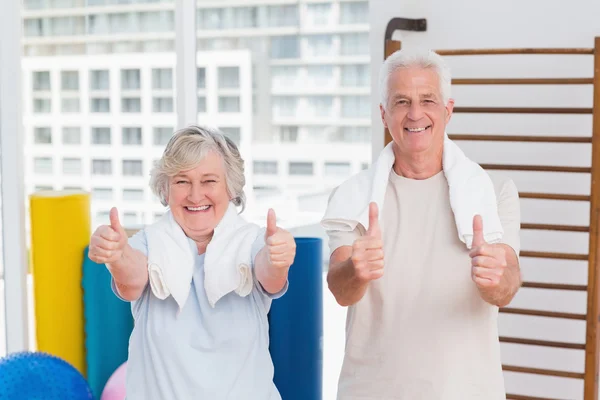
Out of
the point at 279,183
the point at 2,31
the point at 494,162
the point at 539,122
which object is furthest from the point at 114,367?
the point at 279,183

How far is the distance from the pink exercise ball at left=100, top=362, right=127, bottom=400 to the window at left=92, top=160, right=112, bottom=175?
12.4 feet

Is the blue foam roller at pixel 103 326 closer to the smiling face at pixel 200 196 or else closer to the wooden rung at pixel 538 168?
the smiling face at pixel 200 196

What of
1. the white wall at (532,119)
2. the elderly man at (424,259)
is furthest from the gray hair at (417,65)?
the white wall at (532,119)

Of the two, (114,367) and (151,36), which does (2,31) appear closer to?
(114,367)

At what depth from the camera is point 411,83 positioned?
1.93 m

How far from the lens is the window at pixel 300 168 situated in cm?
713

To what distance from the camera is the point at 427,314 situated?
1.94 metres

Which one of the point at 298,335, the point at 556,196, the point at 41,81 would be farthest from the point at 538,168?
the point at 41,81

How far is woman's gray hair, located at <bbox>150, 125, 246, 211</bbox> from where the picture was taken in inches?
74.2

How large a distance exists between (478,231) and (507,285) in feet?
0.44

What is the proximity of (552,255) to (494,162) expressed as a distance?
17.6 inches

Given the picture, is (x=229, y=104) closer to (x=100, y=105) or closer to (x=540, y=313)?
(x=100, y=105)

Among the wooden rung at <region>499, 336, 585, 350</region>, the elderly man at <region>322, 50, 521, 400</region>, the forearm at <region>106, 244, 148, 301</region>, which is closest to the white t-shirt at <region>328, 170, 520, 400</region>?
the elderly man at <region>322, 50, 521, 400</region>

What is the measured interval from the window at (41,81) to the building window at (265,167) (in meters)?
1.87
